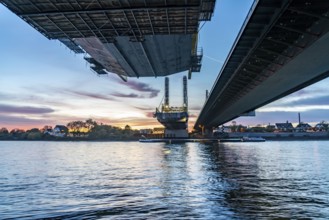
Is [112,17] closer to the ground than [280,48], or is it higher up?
higher up

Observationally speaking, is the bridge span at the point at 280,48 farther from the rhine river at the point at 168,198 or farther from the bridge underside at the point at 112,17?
the rhine river at the point at 168,198

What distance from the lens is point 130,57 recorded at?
90.5 metres

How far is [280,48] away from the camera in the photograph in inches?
1278

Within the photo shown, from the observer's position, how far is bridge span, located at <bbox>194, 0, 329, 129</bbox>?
22.8m

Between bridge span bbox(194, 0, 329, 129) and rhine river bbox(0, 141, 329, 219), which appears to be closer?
rhine river bbox(0, 141, 329, 219)

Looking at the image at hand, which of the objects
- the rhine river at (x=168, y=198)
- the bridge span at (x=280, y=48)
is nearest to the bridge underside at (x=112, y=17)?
the bridge span at (x=280, y=48)

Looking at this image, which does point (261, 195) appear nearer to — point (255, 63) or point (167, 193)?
point (167, 193)

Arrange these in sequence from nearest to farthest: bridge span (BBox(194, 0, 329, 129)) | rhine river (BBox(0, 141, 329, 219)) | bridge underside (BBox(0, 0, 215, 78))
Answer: rhine river (BBox(0, 141, 329, 219)) → bridge span (BBox(194, 0, 329, 129)) → bridge underside (BBox(0, 0, 215, 78))

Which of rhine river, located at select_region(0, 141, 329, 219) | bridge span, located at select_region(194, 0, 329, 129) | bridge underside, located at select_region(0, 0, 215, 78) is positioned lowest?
rhine river, located at select_region(0, 141, 329, 219)

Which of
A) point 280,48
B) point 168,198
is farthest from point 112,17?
point 168,198

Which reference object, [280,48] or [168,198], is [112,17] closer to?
[280,48]

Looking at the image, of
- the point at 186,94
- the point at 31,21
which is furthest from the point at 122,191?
the point at 186,94

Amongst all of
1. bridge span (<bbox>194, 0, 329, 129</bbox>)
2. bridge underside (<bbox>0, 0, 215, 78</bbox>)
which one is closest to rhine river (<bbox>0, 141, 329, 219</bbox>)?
bridge span (<bbox>194, 0, 329, 129</bbox>)

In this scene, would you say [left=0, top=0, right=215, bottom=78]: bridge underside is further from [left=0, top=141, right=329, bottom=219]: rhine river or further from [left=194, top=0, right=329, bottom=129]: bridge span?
[left=0, top=141, right=329, bottom=219]: rhine river
